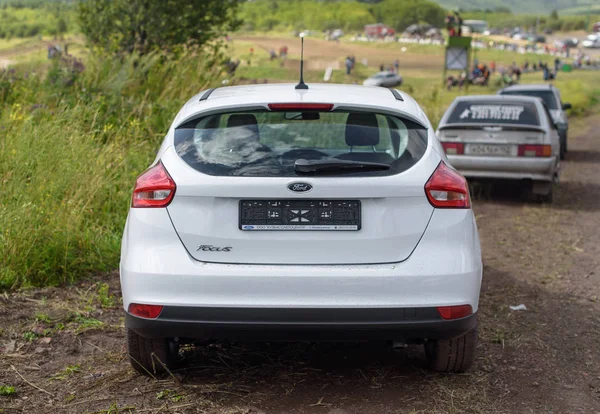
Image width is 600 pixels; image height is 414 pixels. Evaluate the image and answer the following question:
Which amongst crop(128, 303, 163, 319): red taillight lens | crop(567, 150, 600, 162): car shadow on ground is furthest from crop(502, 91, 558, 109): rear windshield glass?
crop(128, 303, 163, 319): red taillight lens

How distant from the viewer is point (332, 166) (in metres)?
4.21

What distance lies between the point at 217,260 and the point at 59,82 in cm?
832

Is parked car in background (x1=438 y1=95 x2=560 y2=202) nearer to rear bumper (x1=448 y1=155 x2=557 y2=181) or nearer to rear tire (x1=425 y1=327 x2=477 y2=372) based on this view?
rear bumper (x1=448 y1=155 x2=557 y2=181)

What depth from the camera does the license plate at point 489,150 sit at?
1248 cm

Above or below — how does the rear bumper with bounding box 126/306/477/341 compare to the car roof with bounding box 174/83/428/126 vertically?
below

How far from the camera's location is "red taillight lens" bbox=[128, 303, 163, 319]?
4.21 meters

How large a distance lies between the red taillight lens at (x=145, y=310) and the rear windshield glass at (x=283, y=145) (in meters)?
0.69

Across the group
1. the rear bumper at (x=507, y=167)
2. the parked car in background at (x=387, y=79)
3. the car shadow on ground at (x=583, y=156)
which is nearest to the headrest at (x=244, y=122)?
the rear bumper at (x=507, y=167)

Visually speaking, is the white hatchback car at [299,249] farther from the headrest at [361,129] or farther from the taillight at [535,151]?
the taillight at [535,151]

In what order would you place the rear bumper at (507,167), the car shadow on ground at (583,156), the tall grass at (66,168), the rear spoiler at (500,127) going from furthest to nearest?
1. the car shadow on ground at (583,156)
2. the rear spoiler at (500,127)
3. the rear bumper at (507,167)
4. the tall grass at (66,168)

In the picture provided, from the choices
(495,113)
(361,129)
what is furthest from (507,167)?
(361,129)

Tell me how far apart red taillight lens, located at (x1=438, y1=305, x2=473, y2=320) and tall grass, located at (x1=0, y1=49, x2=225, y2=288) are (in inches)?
142

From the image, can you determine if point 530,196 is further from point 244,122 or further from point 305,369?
point 244,122

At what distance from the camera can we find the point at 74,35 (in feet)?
64.0
